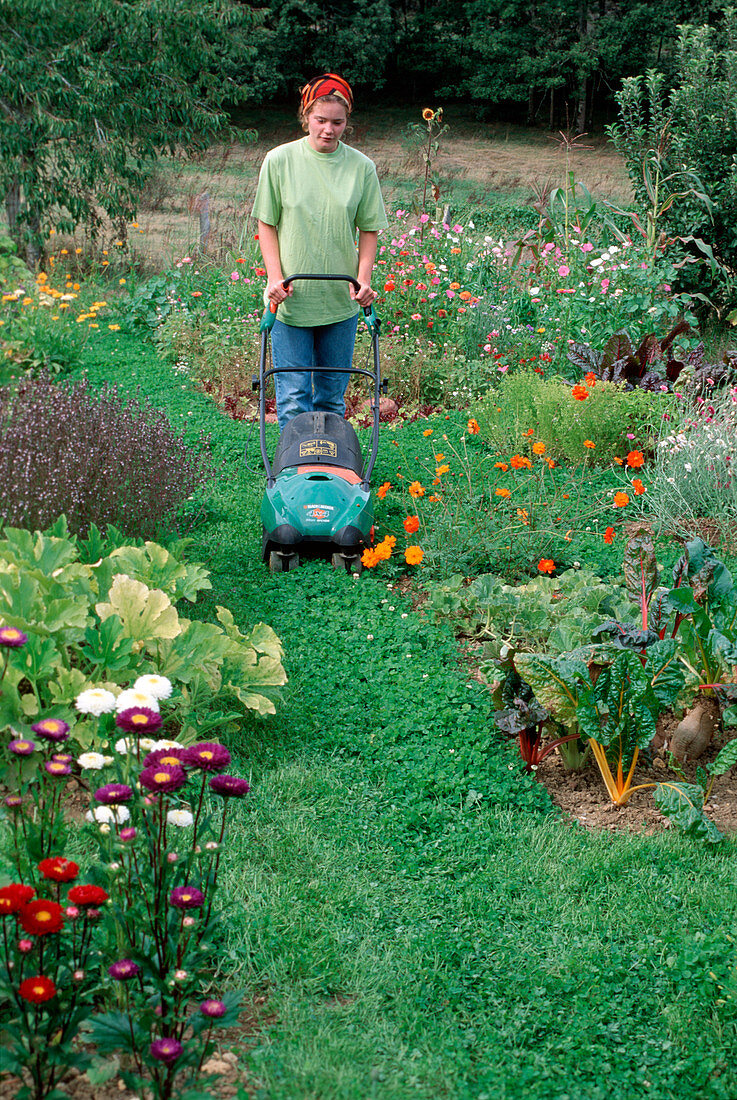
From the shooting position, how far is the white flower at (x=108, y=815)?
5.65 ft

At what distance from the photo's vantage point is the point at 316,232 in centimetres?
436

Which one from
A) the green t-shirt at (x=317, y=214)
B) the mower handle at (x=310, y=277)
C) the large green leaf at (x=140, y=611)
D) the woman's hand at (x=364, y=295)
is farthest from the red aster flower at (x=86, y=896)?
the green t-shirt at (x=317, y=214)

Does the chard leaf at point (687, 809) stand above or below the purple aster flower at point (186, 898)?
below

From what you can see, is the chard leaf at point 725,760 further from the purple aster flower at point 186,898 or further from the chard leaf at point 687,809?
the purple aster flower at point 186,898

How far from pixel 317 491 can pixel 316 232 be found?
120 cm

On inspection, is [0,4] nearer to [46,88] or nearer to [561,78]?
[46,88]

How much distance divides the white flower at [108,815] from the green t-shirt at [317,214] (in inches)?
122

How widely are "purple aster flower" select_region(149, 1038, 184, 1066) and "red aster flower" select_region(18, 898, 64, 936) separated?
244mm

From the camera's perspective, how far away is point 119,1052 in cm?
182

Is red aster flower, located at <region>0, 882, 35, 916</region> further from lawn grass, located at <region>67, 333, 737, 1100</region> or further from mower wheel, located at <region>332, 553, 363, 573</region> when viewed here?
mower wheel, located at <region>332, 553, 363, 573</region>

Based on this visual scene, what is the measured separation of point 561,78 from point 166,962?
25.2 m

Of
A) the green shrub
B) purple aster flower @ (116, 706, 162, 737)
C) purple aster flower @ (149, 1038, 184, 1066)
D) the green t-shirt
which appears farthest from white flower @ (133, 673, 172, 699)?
the green shrub

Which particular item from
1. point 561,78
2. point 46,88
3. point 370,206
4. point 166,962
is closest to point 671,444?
point 370,206

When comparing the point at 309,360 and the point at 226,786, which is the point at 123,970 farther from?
the point at 309,360
